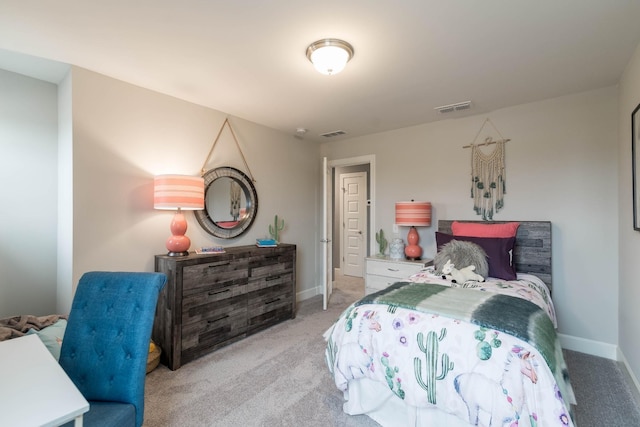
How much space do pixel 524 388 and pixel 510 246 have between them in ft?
5.72

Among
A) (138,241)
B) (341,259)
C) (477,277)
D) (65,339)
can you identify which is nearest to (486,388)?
(477,277)

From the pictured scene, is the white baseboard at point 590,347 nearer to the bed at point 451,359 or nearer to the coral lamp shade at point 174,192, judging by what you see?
the bed at point 451,359

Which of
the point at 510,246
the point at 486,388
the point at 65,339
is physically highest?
the point at 510,246

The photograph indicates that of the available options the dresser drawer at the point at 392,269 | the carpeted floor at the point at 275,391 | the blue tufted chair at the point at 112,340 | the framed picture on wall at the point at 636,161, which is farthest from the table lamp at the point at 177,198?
the framed picture on wall at the point at 636,161

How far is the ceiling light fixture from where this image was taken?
79.5 inches

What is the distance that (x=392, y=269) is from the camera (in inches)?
140

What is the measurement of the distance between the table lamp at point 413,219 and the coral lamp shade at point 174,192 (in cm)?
231

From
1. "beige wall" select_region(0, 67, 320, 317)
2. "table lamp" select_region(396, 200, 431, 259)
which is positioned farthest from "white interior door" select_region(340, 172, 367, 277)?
"beige wall" select_region(0, 67, 320, 317)

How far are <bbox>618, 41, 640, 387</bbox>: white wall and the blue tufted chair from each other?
10.1 ft

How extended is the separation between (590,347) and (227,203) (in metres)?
3.89

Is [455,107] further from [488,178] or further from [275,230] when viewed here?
[275,230]

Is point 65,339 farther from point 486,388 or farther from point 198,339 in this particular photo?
point 486,388

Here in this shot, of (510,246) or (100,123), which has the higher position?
(100,123)

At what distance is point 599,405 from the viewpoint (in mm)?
2023
